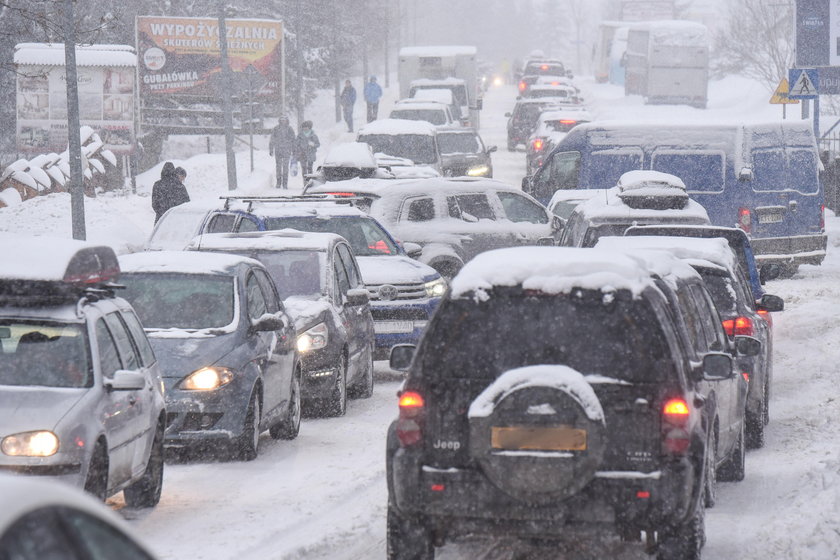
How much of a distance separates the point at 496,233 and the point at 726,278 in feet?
33.0

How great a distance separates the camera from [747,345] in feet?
32.9

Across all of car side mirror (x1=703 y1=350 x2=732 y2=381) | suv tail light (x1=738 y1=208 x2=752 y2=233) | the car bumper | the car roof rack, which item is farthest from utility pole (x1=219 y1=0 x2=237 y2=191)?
car side mirror (x1=703 y1=350 x2=732 y2=381)

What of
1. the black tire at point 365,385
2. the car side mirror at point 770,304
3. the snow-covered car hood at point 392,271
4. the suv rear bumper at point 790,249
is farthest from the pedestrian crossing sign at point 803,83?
the car side mirror at point 770,304

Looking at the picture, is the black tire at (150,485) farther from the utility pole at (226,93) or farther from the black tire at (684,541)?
the utility pole at (226,93)

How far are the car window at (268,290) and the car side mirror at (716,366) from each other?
17.4 ft

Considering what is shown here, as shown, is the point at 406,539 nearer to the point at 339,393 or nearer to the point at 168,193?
the point at 339,393

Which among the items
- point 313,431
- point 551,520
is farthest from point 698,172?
point 551,520

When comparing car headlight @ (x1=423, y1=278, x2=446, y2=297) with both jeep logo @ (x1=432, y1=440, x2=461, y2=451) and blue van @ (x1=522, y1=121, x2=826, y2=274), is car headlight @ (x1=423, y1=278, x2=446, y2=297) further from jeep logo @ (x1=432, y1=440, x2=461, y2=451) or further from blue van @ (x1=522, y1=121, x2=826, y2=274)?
jeep logo @ (x1=432, y1=440, x2=461, y2=451)

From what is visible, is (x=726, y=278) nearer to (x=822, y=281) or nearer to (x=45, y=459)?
(x=45, y=459)

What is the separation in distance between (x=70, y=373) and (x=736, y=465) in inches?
172

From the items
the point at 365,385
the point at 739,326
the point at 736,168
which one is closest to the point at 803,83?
the point at 736,168

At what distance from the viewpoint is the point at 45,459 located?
26.3ft

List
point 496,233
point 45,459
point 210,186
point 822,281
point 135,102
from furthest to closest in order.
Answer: point 210,186, point 135,102, point 822,281, point 496,233, point 45,459

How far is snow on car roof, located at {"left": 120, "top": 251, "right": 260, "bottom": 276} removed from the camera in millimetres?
12266
